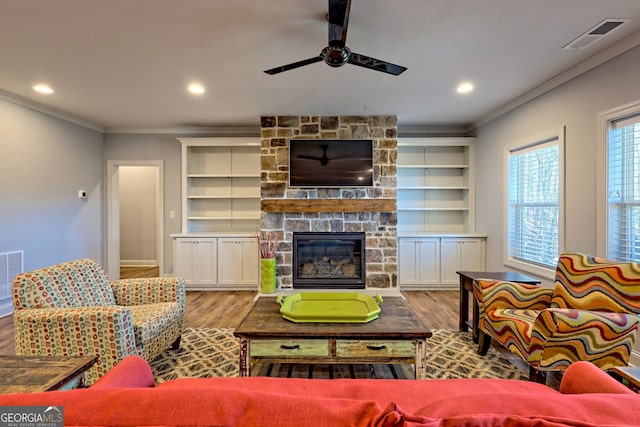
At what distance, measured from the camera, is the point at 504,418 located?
0.56 meters

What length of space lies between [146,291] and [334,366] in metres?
1.69

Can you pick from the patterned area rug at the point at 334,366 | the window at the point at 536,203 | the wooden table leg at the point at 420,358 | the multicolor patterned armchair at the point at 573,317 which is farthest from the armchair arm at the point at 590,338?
the window at the point at 536,203

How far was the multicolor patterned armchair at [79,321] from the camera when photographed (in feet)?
6.13

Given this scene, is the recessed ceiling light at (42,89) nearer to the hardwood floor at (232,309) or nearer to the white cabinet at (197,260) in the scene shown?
the white cabinet at (197,260)

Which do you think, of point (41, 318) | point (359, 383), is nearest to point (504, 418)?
point (359, 383)

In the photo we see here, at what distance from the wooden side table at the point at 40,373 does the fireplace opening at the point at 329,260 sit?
317cm

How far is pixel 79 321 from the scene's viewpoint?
186 centimetres

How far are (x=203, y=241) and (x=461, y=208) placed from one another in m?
4.08

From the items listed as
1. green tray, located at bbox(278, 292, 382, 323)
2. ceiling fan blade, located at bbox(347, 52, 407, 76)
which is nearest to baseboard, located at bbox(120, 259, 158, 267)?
green tray, located at bbox(278, 292, 382, 323)

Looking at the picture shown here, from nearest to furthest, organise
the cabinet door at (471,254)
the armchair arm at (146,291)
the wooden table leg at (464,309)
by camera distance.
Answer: the armchair arm at (146,291), the wooden table leg at (464,309), the cabinet door at (471,254)

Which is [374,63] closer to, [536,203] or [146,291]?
[146,291]

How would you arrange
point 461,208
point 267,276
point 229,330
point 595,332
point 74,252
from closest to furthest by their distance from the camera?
point 595,332
point 229,330
point 267,276
point 74,252
point 461,208

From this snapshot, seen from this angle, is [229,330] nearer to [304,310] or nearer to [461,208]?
[304,310]

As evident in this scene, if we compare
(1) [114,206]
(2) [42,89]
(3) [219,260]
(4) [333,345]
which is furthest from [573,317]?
(1) [114,206]
